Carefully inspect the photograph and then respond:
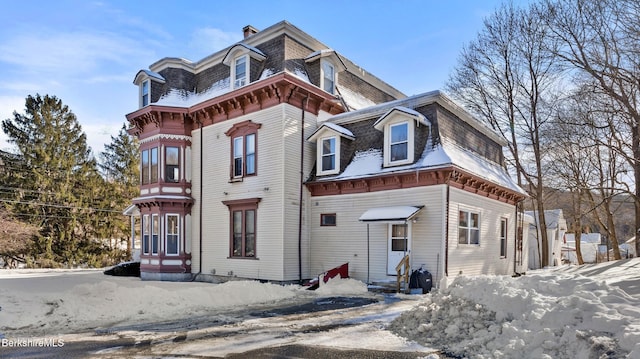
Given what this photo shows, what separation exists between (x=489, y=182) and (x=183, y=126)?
45.0ft

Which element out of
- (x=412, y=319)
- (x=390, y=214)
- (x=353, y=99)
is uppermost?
(x=353, y=99)

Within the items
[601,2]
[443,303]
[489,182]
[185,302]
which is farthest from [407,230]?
[601,2]

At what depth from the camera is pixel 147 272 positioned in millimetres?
18172

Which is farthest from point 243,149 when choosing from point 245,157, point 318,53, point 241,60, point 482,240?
point 482,240

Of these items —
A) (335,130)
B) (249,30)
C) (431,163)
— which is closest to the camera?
(431,163)

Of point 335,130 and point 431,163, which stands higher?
point 335,130

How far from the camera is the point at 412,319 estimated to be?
7.82 metres

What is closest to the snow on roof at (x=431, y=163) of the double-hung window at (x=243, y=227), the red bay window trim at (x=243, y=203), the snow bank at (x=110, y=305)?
the red bay window trim at (x=243, y=203)

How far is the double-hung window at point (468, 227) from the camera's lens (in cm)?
1420

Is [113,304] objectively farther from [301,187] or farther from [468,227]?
[468,227]

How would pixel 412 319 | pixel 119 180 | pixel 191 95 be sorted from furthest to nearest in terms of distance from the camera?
pixel 119 180 → pixel 191 95 → pixel 412 319

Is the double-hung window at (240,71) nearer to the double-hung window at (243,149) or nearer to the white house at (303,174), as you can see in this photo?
the white house at (303,174)

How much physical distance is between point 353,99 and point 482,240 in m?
8.57

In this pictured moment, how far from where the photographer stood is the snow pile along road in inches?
204
